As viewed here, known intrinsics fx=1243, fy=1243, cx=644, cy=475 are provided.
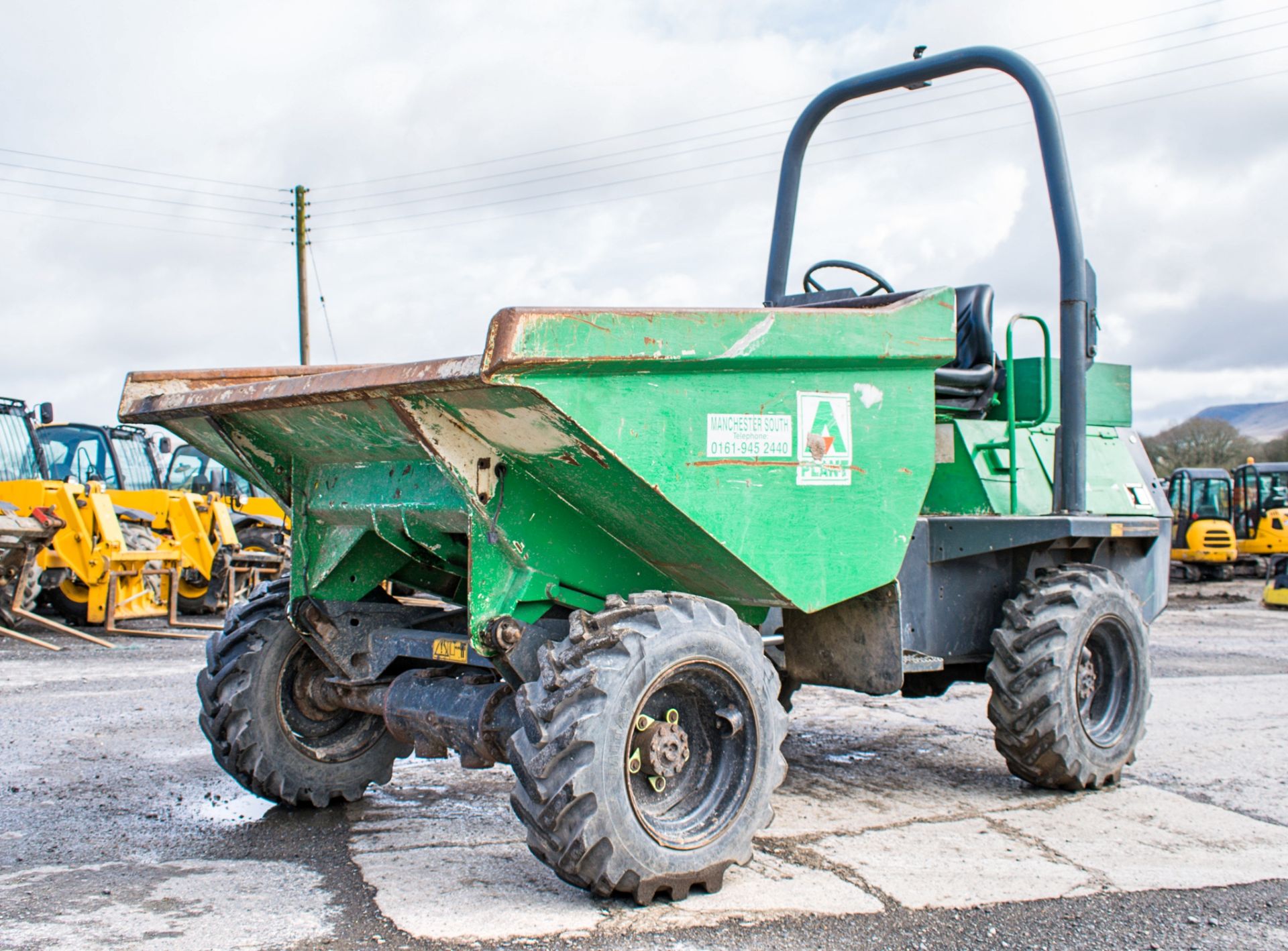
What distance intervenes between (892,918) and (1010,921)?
0.33m

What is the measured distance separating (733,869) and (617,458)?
1.44m

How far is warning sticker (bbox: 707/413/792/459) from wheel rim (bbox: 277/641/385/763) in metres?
1.99

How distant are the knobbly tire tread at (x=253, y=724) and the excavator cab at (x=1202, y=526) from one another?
19009mm

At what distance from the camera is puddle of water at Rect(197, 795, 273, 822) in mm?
4668

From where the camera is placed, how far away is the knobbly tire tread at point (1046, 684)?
15.9 ft

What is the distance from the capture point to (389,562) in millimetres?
4629

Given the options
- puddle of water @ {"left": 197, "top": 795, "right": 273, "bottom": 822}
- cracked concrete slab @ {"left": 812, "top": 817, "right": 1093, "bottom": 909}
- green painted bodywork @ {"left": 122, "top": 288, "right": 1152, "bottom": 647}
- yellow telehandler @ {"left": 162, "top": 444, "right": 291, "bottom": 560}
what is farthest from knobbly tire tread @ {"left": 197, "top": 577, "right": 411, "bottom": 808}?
yellow telehandler @ {"left": 162, "top": 444, "right": 291, "bottom": 560}

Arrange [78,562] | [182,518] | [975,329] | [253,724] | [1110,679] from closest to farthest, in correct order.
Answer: [253,724], [1110,679], [975,329], [78,562], [182,518]

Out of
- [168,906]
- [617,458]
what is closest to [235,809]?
[168,906]

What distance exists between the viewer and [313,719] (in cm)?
478

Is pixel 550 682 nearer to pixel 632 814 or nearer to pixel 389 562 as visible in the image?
pixel 632 814

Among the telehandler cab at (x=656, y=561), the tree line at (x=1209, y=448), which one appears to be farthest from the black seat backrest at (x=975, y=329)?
the tree line at (x=1209, y=448)

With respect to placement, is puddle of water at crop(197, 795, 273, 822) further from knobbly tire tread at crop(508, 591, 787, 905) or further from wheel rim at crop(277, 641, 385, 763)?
knobbly tire tread at crop(508, 591, 787, 905)

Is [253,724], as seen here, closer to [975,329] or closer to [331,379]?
[331,379]
